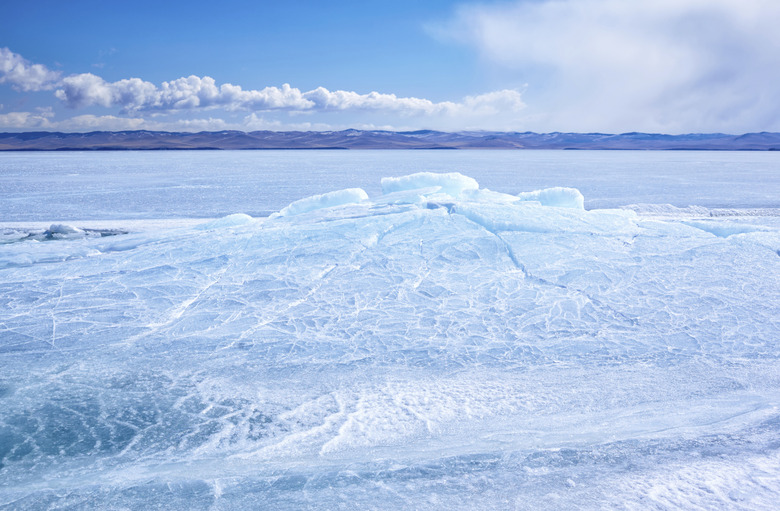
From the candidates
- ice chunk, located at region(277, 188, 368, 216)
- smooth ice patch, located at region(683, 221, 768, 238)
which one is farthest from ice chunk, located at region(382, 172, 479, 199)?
smooth ice patch, located at region(683, 221, 768, 238)

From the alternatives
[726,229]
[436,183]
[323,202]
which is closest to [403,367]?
[726,229]

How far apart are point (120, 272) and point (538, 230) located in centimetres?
511

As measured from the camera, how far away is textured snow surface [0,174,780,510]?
3111 millimetres

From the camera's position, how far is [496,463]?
327 centimetres

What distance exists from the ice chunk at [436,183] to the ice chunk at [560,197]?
1103mm

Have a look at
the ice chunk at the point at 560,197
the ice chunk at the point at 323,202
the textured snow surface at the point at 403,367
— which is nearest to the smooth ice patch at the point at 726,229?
the textured snow surface at the point at 403,367

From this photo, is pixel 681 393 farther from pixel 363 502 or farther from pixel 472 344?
pixel 363 502

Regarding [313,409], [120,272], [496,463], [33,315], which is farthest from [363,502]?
[120,272]

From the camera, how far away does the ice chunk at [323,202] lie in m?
10.2

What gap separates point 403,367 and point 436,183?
22.1ft

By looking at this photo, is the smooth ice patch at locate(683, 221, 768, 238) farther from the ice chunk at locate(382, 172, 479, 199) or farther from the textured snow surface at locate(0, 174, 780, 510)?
the ice chunk at locate(382, 172, 479, 199)

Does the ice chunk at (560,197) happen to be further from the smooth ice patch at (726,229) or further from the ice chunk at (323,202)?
the ice chunk at (323,202)

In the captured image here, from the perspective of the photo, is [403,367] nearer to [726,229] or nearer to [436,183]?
[726,229]

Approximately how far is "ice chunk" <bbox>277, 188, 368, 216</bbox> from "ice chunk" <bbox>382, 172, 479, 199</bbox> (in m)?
0.81
